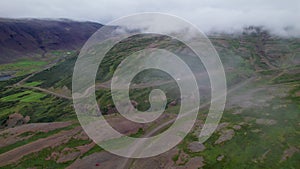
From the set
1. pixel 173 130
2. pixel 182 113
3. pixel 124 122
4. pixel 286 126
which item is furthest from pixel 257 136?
pixel 124 122

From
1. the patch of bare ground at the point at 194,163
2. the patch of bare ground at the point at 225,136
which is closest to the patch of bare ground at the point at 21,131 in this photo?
the patch of bare ground at the point at 194,163

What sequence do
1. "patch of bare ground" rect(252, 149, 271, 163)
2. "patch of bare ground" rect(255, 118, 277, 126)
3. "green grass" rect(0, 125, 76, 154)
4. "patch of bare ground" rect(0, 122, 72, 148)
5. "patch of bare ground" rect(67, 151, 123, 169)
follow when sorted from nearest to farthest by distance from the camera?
"patch of bare ground" rect(252, 149, 271, 163), "patch of bare ground" rect(67, 151, 123, 169), "green grass" rect(0, 125, 76, 154), "patch of bare ground" rect(255, 118, 277, 126), "patch of bare ground" rect(0, 122, 72, 148)

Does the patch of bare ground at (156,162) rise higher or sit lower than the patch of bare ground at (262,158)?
lower

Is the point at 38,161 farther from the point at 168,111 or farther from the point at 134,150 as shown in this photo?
the point at 168,111

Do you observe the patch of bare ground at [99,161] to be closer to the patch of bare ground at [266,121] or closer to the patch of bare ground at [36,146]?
the patch of bare ground at [36,146]

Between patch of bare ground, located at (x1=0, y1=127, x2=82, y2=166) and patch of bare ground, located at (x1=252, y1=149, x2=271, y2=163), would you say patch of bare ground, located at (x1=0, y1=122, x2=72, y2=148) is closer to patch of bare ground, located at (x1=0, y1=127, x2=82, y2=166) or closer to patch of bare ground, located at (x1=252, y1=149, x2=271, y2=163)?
patch of bare ground, located at (x1=0, y1=127, x2=82, y2=166)

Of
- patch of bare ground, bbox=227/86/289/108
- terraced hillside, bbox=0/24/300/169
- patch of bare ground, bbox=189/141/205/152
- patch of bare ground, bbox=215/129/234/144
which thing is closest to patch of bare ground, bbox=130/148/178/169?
terraced hillside, bbox=0/24/300/169

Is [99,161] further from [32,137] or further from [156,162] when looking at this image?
[32,137]
